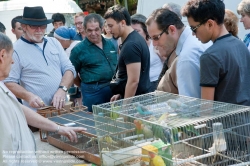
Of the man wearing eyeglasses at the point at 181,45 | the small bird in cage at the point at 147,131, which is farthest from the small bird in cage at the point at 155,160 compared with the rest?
the man wearing eyeglasses at the point at 181,45

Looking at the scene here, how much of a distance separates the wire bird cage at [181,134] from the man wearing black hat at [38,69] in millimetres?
1321

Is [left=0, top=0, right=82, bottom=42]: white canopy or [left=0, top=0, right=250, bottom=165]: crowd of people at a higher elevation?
[left=0, top=0, right=82, bottom=42]: white canopy

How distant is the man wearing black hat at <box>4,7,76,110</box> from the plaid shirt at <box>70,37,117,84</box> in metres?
0.47

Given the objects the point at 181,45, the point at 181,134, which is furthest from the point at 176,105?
the point at 181,45

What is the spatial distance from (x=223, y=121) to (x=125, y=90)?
1.90m

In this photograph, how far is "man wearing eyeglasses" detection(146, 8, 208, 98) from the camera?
7.88ft

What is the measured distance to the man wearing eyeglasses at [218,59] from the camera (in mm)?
2150

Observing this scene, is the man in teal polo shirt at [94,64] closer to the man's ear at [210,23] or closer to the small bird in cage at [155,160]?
the man's ear at [210,23]

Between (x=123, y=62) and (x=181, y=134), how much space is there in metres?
1.98

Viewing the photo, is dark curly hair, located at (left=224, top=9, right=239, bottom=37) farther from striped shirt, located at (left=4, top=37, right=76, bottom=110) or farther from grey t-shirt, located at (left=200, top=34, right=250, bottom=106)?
striped shirt, located at (left=4, top=37, right=76, bottom=110)

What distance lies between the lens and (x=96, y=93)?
428 centimetres

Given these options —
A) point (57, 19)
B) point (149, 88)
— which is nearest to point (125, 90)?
point (149, 88)

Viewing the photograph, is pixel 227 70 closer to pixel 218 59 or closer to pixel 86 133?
pixel 218 59

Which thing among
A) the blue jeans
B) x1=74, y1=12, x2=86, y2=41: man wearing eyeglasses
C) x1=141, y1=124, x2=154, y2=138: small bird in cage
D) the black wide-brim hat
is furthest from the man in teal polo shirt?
x1=141, y1=124, x2=154, y2=138: small bird in cage
